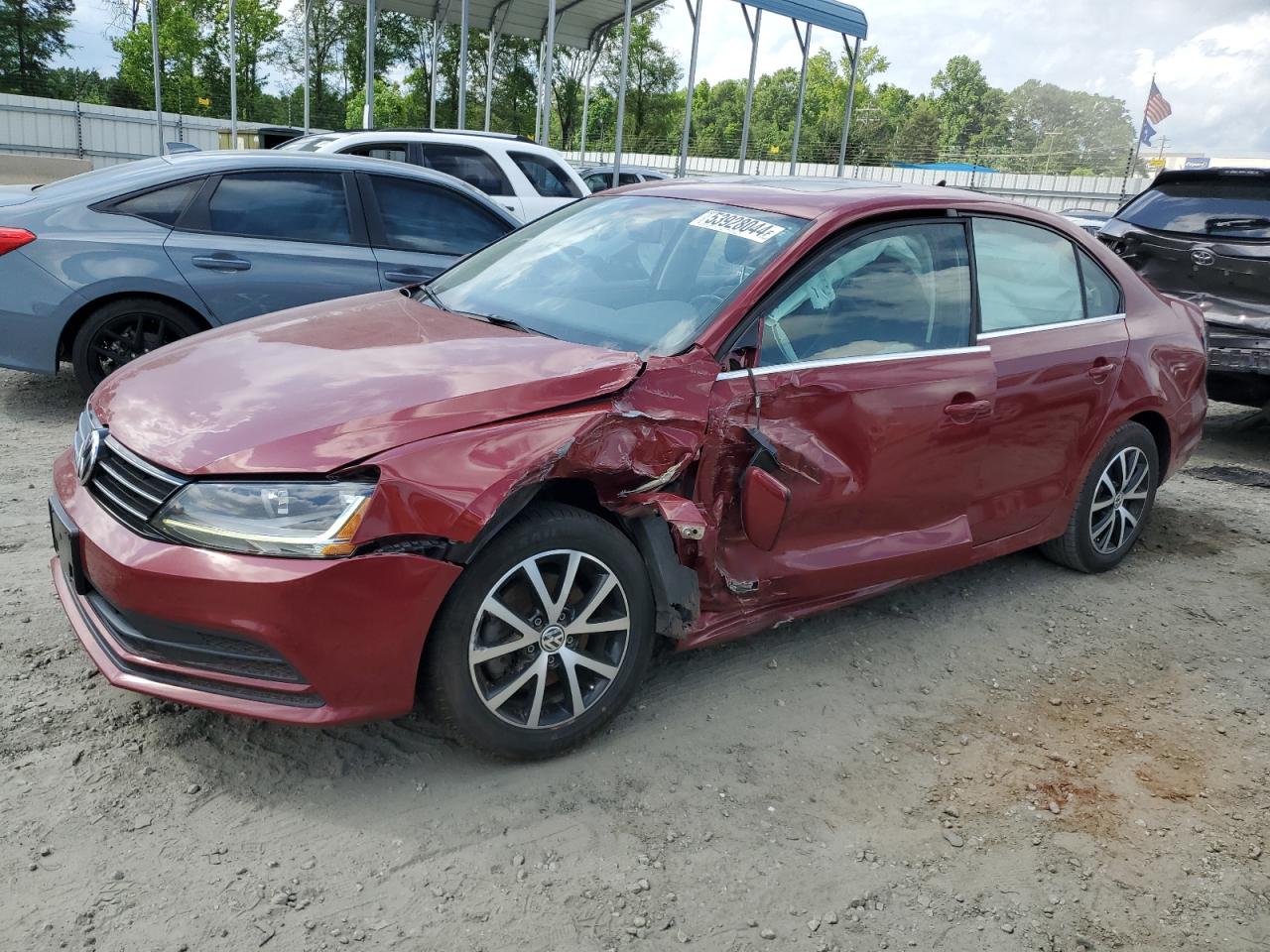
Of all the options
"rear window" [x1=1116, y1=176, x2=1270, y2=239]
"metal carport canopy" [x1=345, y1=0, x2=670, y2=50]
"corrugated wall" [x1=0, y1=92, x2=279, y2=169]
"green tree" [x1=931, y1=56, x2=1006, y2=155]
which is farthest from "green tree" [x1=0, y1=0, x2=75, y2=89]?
"green tree" [x1=931, y1=56, x2=1006, y2=155]

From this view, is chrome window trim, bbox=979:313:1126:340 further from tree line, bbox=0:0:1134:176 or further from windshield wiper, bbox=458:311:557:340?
tree line, bbox=0:0:1134:176

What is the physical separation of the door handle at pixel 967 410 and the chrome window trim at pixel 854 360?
0.18 meters

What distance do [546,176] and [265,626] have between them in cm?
889

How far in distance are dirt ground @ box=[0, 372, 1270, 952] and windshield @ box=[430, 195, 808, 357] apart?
1.22 m

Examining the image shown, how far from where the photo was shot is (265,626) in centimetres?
238

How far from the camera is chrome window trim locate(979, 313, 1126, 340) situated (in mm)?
3760

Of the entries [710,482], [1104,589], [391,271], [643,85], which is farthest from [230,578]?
[643,85]

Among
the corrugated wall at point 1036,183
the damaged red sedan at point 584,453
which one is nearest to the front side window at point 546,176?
the damaged red sedan at point 584,453

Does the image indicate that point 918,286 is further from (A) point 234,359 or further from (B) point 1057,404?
(A) point 234,359

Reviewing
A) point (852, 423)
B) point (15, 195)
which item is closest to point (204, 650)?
point (852, 423)

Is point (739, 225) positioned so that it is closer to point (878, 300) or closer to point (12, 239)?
point (878, 300)

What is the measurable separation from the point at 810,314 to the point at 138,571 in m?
2.10

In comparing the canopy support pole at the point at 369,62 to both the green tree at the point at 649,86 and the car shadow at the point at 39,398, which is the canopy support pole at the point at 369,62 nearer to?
the car shadow at the point at 39,398

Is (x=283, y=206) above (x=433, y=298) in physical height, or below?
above
